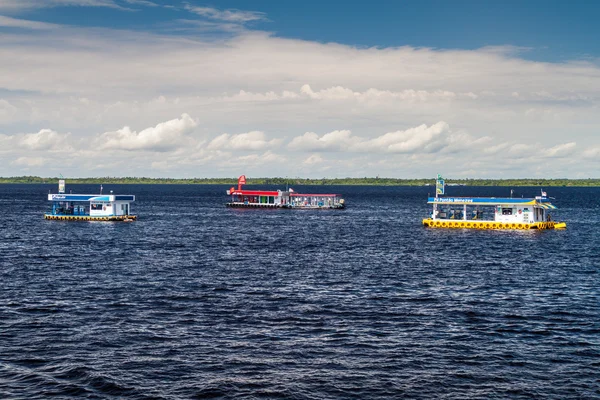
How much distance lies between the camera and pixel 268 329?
42.9 meters

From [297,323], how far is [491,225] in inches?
3598

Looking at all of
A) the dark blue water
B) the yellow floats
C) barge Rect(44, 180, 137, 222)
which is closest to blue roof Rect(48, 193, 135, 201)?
barge Rect(44, 180, 137, 222)

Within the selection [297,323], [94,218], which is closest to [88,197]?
[94,218]

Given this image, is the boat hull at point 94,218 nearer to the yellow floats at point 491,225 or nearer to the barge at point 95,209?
the barge at point 95,209

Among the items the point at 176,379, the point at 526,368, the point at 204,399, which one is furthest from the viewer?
the point at 526,368

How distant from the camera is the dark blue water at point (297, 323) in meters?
33.1

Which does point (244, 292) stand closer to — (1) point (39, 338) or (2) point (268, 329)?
(2) point (268, 329)

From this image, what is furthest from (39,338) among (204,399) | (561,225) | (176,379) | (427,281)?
(561,225)

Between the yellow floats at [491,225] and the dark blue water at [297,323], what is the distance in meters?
35.9

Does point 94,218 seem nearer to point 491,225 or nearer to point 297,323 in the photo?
point 491,225

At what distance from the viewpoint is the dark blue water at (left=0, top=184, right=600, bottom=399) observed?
33062 millimetres

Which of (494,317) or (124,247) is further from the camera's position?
(124,247)

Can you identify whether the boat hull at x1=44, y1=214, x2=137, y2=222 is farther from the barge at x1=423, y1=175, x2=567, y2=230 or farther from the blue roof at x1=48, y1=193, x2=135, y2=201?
the barge at x1=423, y1=175, x2=567, y2=230

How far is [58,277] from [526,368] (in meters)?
46.5
